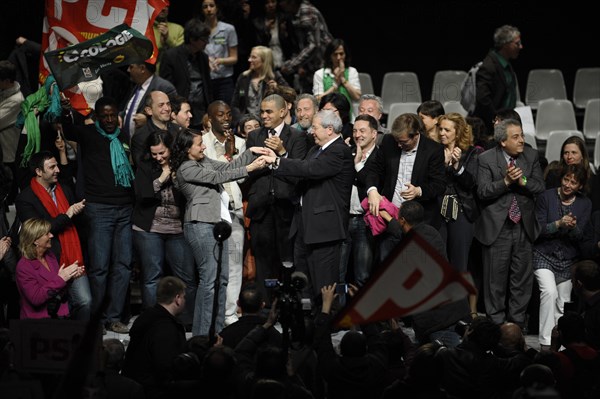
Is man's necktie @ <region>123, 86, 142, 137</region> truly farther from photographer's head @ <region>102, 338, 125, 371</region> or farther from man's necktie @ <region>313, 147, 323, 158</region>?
photographer's head @ <region>102, 338, 125, 371</region>

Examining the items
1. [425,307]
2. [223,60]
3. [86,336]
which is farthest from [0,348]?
[223,60]

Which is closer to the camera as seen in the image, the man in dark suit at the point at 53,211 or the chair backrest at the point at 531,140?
the man in dark suit at the point at 53,211

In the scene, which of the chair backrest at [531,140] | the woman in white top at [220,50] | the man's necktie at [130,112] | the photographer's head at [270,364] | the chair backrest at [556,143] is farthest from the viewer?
the woman in white top at [220,50]

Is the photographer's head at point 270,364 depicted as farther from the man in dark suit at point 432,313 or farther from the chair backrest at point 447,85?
the chair backrest at point 447,85

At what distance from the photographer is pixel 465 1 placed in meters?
14.7

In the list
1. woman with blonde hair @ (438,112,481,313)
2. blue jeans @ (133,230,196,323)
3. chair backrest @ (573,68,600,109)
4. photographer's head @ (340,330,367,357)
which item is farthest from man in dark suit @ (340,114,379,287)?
chair backrest @ (573,68,600,109)

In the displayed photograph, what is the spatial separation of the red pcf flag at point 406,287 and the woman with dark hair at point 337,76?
5.95 meters

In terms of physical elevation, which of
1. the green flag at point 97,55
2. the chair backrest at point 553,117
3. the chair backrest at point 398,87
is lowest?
the chair backrest at point 553,117

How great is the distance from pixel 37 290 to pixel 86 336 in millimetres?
3788

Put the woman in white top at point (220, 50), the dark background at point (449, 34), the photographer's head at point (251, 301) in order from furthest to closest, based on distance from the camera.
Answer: the dark background at point (449, 34), the woman in white top at point (220, 50), the photographer's head at point (251, 301)

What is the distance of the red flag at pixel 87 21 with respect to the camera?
35.2 ft

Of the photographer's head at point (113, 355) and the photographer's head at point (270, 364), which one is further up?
the photographer's head at point (270, 364)

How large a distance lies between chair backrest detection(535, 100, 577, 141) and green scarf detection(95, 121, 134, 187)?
524cm

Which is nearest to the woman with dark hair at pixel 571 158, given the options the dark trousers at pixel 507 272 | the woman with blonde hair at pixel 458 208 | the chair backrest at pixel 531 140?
the dark trousers at pixel 507 272
